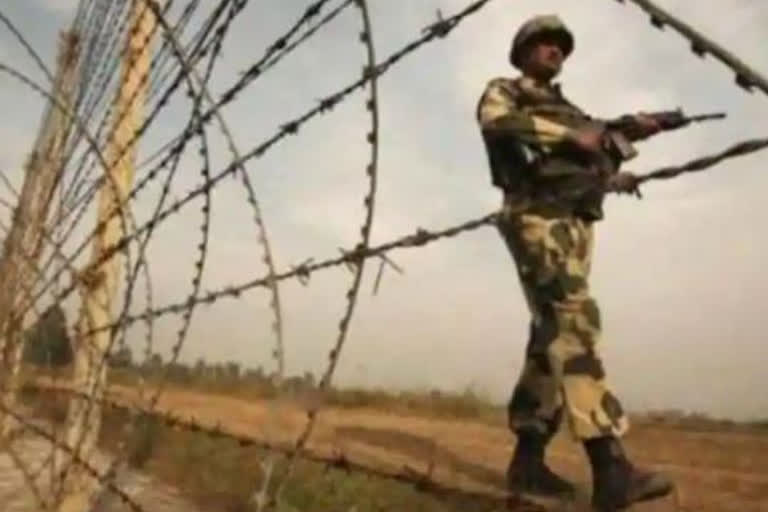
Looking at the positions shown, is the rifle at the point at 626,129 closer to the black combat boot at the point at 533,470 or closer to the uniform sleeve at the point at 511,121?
the uniform sleeve at the point at 511,121

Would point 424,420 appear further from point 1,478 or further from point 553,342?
point 553,342

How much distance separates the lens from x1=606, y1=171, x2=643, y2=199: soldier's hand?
1.26m

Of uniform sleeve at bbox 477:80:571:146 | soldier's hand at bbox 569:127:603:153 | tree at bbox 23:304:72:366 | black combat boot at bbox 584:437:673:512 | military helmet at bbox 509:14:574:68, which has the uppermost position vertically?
military helmet at bbox 509:14:574:68

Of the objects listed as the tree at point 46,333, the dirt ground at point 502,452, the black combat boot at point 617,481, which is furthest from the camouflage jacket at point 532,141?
the tree at point 46,333

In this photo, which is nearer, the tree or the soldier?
the soldier

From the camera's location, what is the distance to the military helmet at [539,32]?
10.4ft

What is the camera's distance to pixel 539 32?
318 cm

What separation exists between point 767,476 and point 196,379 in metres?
16.3

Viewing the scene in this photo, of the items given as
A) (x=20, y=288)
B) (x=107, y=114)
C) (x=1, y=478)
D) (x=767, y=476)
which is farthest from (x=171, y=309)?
(x=1, y=478)

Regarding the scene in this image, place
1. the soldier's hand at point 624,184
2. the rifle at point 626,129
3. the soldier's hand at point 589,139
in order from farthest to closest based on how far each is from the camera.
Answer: the soldier's hand at point 589,139 → the rifle at point 626,129 → the soldier's hand at point 624,184

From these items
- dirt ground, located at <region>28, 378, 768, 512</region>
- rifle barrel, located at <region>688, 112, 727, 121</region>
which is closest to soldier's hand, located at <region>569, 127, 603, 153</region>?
dirt ground, located at <region>28, 378, 768, 512</region>

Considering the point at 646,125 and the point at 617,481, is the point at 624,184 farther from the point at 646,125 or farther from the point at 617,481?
the point at 617,481

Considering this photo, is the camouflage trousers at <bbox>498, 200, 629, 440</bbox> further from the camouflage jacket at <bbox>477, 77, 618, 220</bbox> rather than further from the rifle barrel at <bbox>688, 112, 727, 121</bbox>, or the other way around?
the rifle barrel at <bbox>688, 112, 727, 121</bbox>

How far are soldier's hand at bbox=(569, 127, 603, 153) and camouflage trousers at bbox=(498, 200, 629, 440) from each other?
26 centimetres
